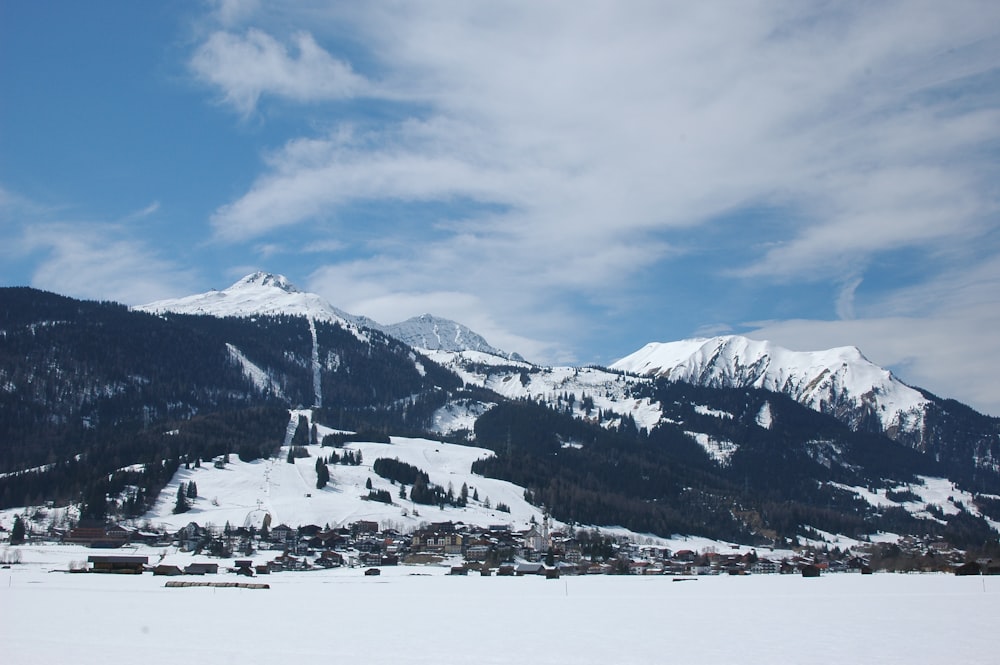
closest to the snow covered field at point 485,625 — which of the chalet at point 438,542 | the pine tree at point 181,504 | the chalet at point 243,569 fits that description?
the chalet at point 243,569

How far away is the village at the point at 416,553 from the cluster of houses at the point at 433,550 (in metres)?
0.17

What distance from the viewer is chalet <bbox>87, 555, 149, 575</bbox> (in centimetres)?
9588

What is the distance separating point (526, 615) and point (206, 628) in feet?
64.7

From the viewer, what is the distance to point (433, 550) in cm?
13988

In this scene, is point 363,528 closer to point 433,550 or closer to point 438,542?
point 438,542

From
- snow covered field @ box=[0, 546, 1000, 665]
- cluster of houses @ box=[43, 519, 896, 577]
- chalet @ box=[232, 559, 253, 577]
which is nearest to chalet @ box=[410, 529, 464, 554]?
cluster of houses @ box=[43, 519, 896, 577]

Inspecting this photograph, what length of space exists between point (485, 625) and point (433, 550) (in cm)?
9568

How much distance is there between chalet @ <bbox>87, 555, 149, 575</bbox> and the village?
12 centimetres

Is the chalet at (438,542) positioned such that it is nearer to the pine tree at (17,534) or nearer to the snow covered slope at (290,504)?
the snow covered slope at (290,504)

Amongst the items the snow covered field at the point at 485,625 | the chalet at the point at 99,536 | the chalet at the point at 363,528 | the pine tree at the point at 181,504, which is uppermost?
the pine tree at the point at 181,504

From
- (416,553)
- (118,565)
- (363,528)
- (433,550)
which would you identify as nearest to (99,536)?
(118,565)

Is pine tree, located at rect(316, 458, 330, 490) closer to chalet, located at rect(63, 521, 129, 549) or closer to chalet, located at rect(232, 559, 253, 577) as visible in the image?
chalet, located at rect(63, 521, 129, 549)

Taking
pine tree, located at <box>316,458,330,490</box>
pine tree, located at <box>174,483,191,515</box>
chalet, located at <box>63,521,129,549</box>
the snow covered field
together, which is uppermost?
pine tree, located at <box>316,458,330,490</box>

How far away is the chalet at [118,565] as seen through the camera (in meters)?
95.9
